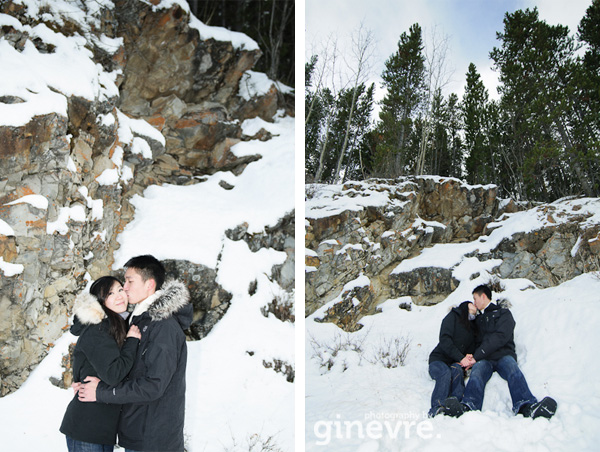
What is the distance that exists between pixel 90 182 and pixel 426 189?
3503 millimetres

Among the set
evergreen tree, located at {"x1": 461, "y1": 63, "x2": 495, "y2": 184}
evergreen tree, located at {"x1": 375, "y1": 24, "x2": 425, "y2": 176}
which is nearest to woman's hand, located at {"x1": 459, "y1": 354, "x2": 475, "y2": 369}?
evergreen tree, located at {"x1": 461, "y1": 63, "x2": 495, "y2": 184}

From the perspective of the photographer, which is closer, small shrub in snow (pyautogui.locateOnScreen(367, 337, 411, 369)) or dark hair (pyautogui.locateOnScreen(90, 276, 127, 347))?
dark hair (pyautogui.locateOnScreen(90, 276, 127, 347))

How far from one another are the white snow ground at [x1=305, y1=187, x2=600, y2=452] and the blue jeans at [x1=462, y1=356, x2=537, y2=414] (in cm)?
6

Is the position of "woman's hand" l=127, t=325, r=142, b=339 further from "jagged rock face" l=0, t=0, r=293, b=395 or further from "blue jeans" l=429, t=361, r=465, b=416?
"jagged rock face" l=0, t=0, r=293, b=395

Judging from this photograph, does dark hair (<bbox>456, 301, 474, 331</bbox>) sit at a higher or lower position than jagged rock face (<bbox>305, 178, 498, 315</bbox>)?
lower

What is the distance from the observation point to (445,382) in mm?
2445

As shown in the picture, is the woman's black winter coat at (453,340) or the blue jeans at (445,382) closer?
the blue jeans at (445,382)

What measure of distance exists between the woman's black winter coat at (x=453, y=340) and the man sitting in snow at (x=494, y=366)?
7cm

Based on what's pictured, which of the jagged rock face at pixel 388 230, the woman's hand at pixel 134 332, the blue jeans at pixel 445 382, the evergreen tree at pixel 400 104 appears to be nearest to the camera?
the woman's hand at pixel 134 332

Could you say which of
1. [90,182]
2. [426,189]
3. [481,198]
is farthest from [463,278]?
[90,182]

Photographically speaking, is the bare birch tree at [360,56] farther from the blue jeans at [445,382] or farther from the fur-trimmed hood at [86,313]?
the fur-trimmed hood at [86,313]

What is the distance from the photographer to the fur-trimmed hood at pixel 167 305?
58.4 inches

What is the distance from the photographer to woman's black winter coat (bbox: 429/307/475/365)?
2627 mm

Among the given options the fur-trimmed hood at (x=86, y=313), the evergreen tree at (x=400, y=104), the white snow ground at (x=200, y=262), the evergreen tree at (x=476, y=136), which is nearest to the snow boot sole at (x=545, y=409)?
the white snow ground at (x=200, y=262)
